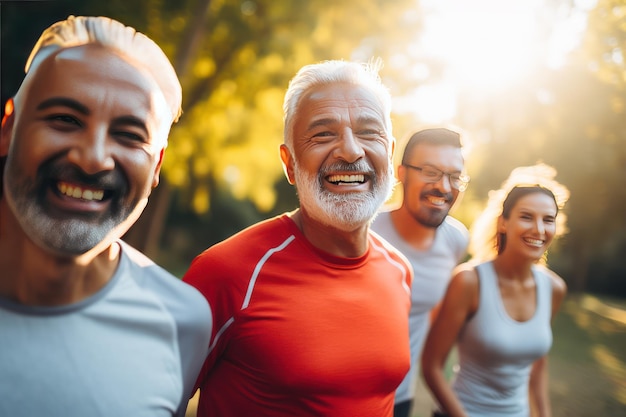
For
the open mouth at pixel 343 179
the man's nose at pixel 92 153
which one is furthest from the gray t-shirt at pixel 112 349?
the open mouth at pixel 343 179

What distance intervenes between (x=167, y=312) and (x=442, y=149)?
1716 mm

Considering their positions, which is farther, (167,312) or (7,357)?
(167,312)

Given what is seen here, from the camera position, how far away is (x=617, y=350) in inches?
384

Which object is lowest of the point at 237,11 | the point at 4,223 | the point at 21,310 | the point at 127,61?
the point at 21,310

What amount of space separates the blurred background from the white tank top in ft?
5.16

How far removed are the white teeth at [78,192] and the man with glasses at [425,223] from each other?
177cm

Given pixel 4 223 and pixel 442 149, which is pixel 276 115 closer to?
pixel 442 149

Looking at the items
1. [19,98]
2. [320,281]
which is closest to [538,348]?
[320,281]

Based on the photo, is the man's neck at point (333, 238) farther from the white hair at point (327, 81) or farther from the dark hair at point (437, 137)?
the dark hair at point (437, 137)

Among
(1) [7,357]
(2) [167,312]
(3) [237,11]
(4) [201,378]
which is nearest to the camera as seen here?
(1) [7,357]

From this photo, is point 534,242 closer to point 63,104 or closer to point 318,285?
point 318,285

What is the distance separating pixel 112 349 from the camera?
1.35 metres

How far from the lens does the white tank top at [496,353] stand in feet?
7.84

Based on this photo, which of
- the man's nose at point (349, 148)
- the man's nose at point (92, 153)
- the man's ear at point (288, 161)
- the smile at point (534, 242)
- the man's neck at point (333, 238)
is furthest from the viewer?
the smile at point (534, 242)
